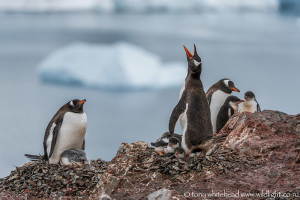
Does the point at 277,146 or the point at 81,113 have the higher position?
the point at 81,113

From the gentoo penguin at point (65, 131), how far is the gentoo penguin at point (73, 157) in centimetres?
14

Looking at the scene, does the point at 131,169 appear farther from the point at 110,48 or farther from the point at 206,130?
the point at 110,48

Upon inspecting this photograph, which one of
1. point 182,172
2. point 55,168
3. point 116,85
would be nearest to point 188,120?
point 182,172

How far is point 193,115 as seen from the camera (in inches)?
148

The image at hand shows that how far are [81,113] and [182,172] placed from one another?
6.07 feet

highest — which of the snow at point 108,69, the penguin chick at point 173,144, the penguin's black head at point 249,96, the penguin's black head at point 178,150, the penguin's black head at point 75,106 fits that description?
the snow at point 108,69

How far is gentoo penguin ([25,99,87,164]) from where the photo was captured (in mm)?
4812

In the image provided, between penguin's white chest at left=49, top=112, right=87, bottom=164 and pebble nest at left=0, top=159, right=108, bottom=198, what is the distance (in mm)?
442

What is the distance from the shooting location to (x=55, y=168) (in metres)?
4.27

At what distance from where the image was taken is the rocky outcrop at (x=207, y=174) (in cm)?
328

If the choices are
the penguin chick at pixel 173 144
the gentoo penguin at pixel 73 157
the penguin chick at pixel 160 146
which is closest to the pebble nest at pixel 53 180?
the gentoo penguin at pixel 73 157

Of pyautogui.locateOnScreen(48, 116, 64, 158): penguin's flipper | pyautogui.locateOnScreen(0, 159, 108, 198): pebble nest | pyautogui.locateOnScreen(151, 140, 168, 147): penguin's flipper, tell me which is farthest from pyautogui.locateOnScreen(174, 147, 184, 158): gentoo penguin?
pyautogui.locateOnScreen(48, 116, 64, 158): penguin's flipper

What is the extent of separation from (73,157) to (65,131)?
0.36 metres

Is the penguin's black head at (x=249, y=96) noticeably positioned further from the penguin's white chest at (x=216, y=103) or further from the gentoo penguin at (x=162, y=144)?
the gentoo penguin at (x=162, y=144)
